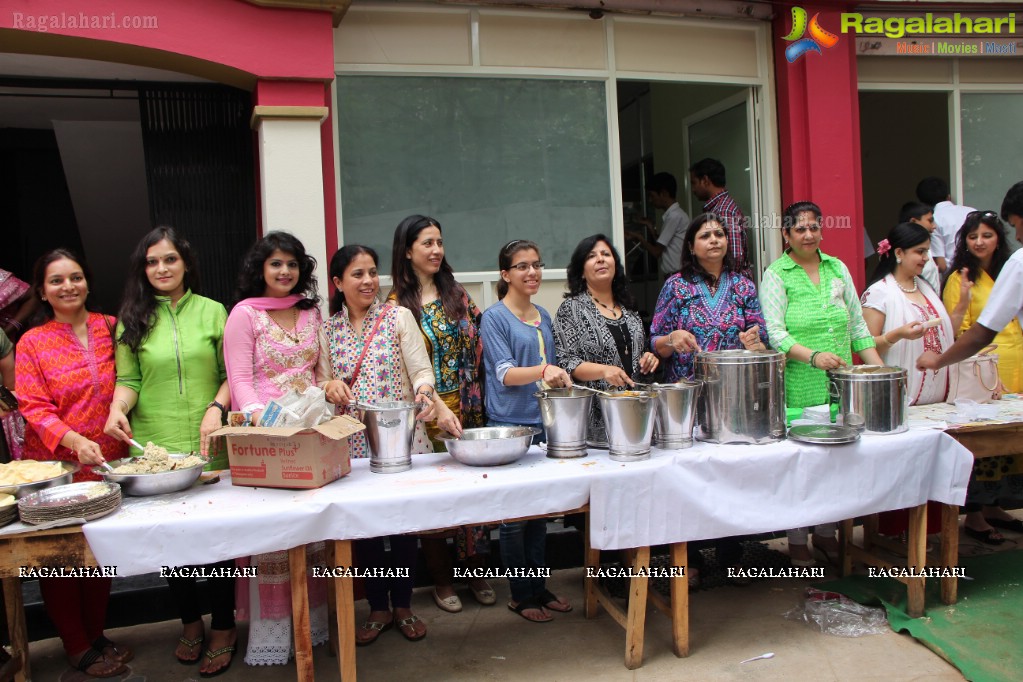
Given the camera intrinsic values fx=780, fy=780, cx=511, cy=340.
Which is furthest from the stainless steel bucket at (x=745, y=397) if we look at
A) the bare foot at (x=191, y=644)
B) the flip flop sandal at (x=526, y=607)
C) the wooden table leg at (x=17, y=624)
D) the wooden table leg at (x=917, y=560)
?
the wooden table leg at (x=17, y=624)

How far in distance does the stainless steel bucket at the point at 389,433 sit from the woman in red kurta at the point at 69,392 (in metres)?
1.05

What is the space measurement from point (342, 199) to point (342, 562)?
2.85 metres

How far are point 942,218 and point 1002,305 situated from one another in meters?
2.84

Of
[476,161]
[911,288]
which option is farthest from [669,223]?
[911,288]

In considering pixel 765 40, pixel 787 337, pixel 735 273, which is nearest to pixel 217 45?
pixel 735 273

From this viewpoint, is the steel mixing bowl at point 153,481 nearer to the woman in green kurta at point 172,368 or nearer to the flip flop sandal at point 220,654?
the woman in green kurta at point 172,368

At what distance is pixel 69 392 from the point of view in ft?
10.2

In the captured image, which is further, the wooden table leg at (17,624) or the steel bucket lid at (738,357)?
the steel bucket lid at (738,357)

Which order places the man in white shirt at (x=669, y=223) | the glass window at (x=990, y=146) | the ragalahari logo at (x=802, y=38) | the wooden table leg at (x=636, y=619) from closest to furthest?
the wooden table leg at (x=636, y=619)
the ragalahari logo at (x=802, y=38)
the man in white shirt at (x=669, y=223)
the glass window at (x=990, y=146)

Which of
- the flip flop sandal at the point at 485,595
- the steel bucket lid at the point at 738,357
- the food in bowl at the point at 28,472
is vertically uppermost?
the steel bucket lid at the point at 738,357

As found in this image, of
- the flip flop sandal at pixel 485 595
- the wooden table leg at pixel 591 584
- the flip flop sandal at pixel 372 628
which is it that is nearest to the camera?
the flip flop sandal at pixel 372 628

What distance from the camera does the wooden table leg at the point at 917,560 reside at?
3.33 m

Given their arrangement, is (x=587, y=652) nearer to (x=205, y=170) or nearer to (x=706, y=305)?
(x=706, y=305)

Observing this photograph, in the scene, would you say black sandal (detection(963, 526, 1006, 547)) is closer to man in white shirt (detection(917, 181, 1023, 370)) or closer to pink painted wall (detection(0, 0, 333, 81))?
man in white shirt (detection(917, 181, 1023, 370))
